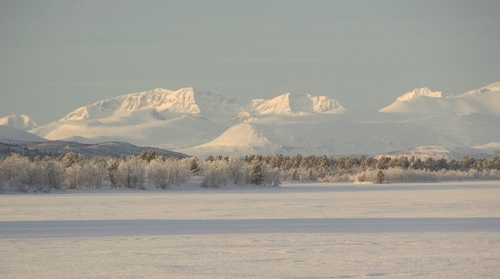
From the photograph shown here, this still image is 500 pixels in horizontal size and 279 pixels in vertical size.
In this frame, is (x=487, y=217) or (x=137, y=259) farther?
(x=487, y=217)

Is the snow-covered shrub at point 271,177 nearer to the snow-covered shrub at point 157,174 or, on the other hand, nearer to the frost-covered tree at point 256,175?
the frost-covered tree at point 256,175

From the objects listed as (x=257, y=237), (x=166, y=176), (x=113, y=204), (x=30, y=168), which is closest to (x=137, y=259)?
(x=257, y=237)

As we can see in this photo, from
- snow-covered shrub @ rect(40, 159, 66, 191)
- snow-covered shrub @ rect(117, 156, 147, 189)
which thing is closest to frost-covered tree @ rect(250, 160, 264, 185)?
snow-covered shrub @ rect(117, 156, 147, 189)

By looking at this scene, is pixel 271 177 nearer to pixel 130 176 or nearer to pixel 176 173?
pixel 176 173

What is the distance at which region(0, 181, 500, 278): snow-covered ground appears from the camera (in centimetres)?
1325

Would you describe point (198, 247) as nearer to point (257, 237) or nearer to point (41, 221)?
point (257, 237)

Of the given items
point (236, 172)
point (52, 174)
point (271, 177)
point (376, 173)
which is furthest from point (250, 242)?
point (376, 173)

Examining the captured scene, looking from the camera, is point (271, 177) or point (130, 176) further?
point (271, 177)

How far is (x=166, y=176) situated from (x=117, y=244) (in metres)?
32.0

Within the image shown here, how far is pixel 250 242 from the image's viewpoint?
17.0m

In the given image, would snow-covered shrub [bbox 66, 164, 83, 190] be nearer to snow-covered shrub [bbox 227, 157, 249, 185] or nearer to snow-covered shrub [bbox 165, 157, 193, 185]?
snow-covered shrub [bbox 165, 157, 193, 185]

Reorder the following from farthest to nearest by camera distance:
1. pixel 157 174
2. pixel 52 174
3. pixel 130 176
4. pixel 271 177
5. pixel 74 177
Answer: pixel 271 177
pixel 157 174
pixel 130 176
pixel 74 177
pixel 52 174

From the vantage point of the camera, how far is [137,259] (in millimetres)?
14422

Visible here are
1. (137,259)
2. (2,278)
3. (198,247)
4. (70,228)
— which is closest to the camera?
(2,278)
